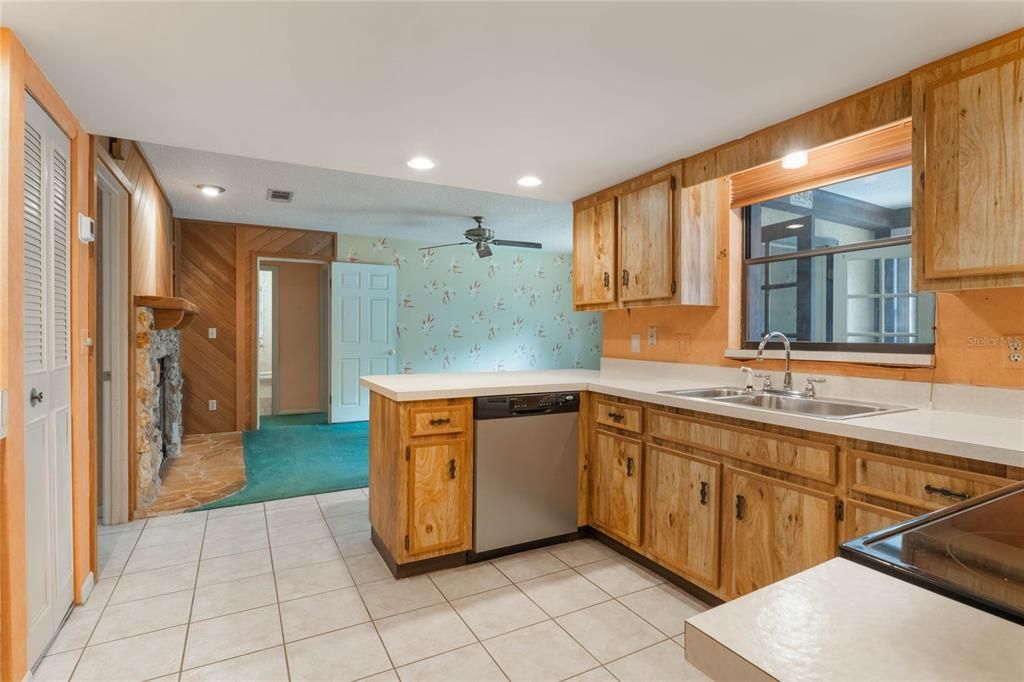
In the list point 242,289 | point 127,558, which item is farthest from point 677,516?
point 242,289

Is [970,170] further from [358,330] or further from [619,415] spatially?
[358,330]

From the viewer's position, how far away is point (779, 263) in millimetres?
2801

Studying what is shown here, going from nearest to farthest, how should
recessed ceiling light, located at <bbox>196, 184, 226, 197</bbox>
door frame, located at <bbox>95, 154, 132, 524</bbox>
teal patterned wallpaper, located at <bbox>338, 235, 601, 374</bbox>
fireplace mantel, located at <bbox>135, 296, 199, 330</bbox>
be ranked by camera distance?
door frame, located at <bbox>95, 154, 132, 524</bbox>
fireplace mantel, located at <bbox>135, 296, 199, 330</bbox>
recessed ceiling light, located at <bbox>196, 184, 226, 197</bbox>
teal patterned wallpaper, located at <bbox>338, 235, 601, 374</bbox>

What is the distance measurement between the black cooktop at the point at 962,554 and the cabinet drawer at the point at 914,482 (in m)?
0.84

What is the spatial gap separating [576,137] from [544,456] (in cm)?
161

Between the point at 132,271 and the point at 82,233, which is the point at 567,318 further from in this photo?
the point at 82,233

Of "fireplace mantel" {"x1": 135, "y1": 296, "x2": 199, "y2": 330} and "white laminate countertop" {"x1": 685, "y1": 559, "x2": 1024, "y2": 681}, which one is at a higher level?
"fireplace mantel" {"x1": 135, "y1": 296, "x2": 199, "y2": 330}

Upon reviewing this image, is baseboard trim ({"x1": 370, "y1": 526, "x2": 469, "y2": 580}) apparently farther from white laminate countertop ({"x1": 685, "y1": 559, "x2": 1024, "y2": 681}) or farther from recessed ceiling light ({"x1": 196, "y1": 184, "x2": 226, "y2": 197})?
recessed ceiling light ({"x1": 196, "y1": 184, "x2": 226, "y2": 197})

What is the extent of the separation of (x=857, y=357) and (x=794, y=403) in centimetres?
32

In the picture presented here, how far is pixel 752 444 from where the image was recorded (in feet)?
6.57

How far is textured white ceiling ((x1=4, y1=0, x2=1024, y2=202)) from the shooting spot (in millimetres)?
1521

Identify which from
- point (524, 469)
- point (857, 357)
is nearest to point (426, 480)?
point (524, 469)

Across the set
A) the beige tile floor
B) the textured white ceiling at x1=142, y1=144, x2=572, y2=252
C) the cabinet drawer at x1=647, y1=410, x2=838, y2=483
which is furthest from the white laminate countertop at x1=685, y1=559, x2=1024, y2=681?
the textured white ceiling at x1=142, y1=144, x2=572, y2=252

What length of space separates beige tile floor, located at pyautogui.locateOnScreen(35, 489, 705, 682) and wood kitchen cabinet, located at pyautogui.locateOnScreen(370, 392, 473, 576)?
0.15 metres
